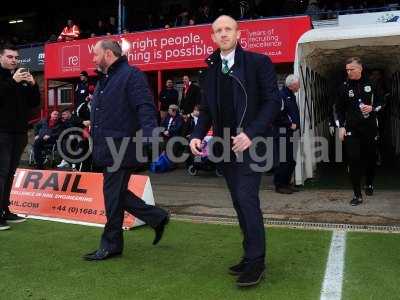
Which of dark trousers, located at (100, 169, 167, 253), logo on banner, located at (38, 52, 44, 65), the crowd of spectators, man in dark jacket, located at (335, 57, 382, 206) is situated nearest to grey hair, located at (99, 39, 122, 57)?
dark trousers, located at (100, 169, 167, 253)

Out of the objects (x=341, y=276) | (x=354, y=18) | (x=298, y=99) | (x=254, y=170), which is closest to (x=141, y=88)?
(x=254, y=170)

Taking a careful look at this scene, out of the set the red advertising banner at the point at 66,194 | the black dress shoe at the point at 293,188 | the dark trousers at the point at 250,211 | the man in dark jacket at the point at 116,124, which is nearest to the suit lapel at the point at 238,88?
the dark trousers at the point at 250,211

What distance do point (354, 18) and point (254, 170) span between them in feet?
39.1

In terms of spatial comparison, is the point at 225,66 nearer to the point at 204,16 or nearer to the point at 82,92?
the point at 82,92

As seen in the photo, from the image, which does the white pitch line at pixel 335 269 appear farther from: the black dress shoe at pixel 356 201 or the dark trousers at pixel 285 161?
the dark trousers at pixel 285 161

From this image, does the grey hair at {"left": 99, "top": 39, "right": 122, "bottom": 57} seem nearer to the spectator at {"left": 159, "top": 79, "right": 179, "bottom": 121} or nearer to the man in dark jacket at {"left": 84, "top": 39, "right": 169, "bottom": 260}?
the man in dark jacket at {"left": 84, "top": 39, "right": 169, "bottom": 260}

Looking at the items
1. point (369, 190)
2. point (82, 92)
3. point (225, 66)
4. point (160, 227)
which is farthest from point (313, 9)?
point (225, 66)

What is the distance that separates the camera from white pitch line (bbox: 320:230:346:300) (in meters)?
3.78

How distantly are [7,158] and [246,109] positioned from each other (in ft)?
10.8

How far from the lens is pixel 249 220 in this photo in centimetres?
393

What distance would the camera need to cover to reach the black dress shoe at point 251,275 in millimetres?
3834

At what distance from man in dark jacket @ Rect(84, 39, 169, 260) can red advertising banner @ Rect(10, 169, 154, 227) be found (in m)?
1.26

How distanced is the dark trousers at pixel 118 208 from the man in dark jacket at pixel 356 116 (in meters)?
3.27

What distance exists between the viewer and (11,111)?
5980mm
